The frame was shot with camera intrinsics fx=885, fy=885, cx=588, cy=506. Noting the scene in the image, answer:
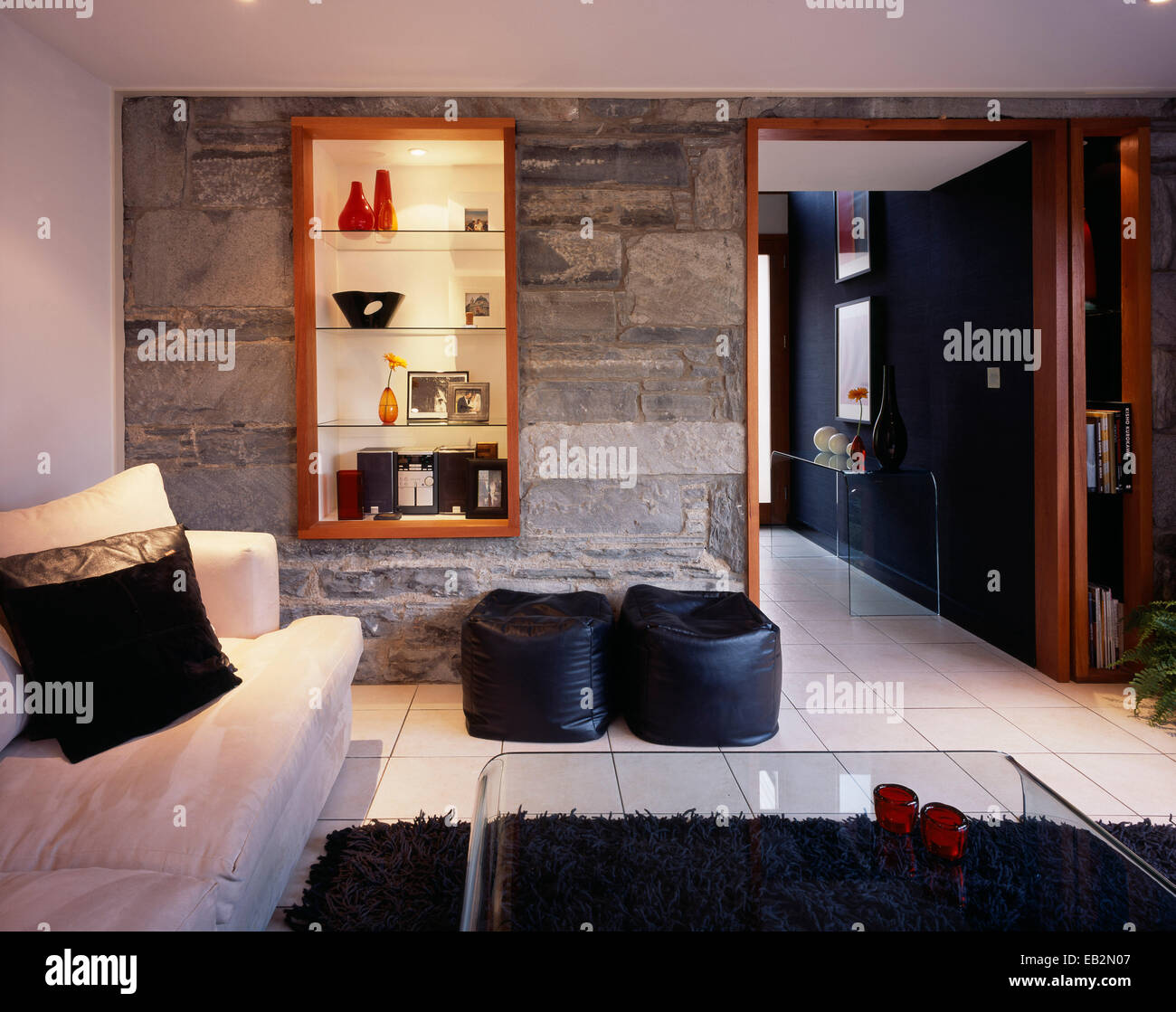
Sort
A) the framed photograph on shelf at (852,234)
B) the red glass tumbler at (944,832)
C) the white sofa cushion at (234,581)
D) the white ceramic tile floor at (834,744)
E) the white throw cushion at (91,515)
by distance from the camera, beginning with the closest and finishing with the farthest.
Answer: the red glass tumbler at (944,832), the white ceramic tile floor at (834,744), the white throw cushion at (91,515), the white sofa cushion at (234,581), the framed photograph on shelf at (852,234)

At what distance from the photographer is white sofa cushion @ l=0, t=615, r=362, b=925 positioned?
1630 mm

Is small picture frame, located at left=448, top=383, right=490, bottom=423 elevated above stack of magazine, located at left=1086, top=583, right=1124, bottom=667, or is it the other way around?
small picture frame, located at left=448, top=383, right=490, bottom=423

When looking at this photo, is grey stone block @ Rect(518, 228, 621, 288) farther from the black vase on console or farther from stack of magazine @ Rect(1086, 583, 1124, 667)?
stack of magazine @ Rect(1086, 583, 1124, 667)

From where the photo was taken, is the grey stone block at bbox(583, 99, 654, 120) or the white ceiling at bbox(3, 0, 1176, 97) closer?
the white ceiling at bbox(3, 0, 1176, 97)

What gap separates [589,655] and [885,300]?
12.6 feet

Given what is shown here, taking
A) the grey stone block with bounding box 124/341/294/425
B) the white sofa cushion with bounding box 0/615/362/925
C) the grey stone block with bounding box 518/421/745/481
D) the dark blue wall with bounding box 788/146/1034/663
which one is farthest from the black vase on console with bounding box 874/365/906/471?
the white sofa cushion with bounding box 0/615/362/925

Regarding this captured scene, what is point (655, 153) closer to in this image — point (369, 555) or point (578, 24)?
point (578, 24)

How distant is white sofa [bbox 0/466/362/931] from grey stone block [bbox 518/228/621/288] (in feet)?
5.92

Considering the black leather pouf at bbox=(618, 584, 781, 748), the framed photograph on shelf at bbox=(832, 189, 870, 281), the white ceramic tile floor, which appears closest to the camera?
the white ceramic tile floor

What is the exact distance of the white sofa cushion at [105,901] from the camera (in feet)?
4.62

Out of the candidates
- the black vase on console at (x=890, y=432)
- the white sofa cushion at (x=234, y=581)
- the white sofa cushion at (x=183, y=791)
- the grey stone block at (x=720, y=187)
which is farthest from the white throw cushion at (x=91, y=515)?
the black vase on console at (x=890, y=432)

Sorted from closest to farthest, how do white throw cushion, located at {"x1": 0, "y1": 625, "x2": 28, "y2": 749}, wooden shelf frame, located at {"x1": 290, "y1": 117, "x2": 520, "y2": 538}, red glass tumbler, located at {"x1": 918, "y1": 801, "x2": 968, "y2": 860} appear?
red glass tumbler, located at {"x1": 918, "y1": 801, "x2": 968, "y2": 860} < white throw cushion, located at {"x1": 0, "y1": 625, "x2": 28, "y2": 749} < wooden shelf frame, located at {"x1": 290, "y1": 117, "x2": 520, "y2": 538}

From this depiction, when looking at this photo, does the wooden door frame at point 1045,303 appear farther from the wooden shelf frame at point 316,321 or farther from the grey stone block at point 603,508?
the wooden shelf frame at point 316,321

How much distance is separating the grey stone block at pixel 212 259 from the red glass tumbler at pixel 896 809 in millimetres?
2955
